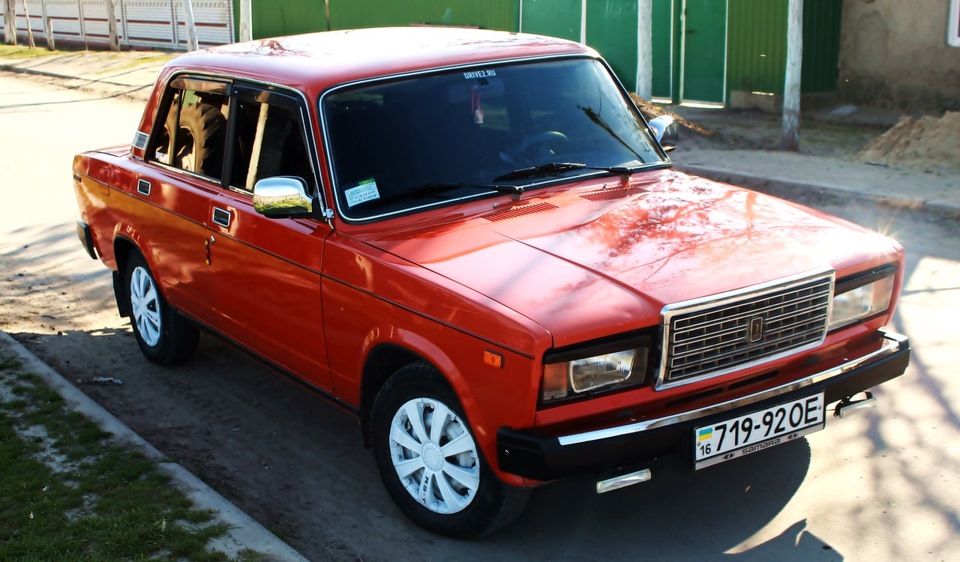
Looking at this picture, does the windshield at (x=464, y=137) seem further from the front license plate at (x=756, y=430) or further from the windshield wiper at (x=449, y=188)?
the front license plate at (x=756, y=430)

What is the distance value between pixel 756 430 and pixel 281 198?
2180 millimetres

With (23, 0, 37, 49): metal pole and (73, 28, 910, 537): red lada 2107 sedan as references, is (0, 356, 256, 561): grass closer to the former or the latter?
(73, 28, 910, 537): red lada 2107 sedan

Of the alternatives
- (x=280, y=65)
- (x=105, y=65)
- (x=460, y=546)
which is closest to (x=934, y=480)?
(x=460, y=546)

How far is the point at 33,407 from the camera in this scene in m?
5.68

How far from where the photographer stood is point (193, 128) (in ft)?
19.4

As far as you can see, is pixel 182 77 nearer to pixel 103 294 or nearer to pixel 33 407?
pixel 33 407

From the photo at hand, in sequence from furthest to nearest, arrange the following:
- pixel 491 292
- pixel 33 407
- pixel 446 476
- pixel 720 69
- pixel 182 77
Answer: pixel 720 69 < pixel 182 77 < pixel 33 407 < pixel 446 476 < pixel 491 292

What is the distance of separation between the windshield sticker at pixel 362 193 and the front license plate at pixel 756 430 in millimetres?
1776

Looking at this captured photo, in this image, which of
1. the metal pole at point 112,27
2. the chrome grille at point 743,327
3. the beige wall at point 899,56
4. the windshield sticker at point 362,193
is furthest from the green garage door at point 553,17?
the metal pole at point 112,27

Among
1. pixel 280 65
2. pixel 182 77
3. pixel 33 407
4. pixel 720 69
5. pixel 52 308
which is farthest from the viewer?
pixel 720 69

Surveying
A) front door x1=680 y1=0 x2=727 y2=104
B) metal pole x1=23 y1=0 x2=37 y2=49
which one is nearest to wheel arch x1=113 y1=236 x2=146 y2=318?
front door x1=680 y1=0 x2=727 y2=104

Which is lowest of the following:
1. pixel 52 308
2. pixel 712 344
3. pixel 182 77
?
pixel 52 308

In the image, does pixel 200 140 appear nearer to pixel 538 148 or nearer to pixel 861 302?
pixel 538 148

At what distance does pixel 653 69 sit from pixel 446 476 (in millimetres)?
15358
